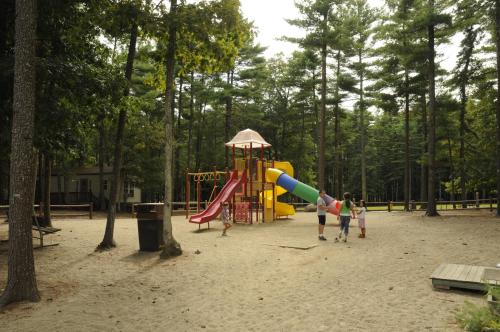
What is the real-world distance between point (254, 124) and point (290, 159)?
5457mm

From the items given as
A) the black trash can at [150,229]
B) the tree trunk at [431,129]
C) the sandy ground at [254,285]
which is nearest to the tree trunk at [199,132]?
the tree trunk at [431,129]

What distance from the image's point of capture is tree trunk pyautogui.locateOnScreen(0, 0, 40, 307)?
7.09 meters

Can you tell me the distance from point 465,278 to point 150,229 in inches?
329

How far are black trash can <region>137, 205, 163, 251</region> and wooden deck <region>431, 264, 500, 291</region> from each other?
7666mm

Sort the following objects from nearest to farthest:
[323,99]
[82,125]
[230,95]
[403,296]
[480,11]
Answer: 1. [403,296]
2. [82,125]
3. [480,11]
4. [323,99]
5. [230,95]

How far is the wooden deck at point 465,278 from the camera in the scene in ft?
22.6

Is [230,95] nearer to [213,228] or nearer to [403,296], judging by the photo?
[213,228]

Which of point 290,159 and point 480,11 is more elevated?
point 480,11

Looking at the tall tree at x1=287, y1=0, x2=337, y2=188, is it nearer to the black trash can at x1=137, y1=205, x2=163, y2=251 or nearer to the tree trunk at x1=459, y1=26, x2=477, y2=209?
the tree trunk at x1=459, y1=26, x2=477, y2=209

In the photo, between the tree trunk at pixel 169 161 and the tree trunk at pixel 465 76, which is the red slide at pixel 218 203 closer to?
the tree trunk at pixel 169 161

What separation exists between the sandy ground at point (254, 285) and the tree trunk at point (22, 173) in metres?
0.48

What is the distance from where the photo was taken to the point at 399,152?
59.2 metres

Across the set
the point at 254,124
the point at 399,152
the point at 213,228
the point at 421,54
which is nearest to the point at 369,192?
the point at 399,152

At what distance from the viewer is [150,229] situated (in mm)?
11914
